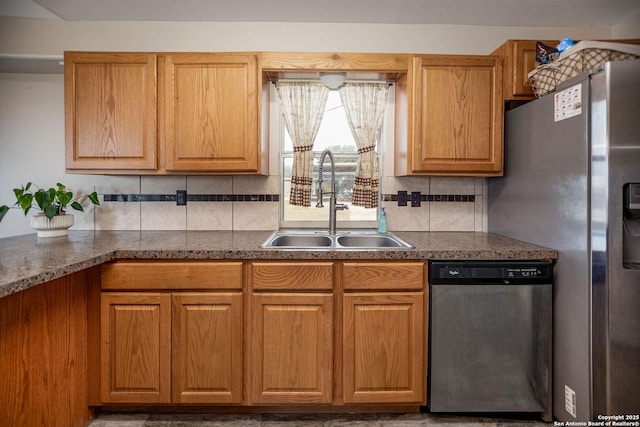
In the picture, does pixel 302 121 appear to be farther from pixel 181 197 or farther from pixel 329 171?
pixel 181 197

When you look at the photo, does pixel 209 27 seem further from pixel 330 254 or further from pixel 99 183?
pixel 330 254

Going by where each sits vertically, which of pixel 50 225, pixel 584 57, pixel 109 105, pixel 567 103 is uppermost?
pixel 584 57

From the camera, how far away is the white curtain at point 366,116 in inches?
93.7

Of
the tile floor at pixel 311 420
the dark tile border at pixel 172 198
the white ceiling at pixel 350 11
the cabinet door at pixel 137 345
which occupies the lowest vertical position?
the tile floor at pixel 311 420

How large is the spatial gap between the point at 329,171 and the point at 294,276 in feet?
3.27

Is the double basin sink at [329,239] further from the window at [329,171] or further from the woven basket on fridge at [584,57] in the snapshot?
the woven basket on fridge at [584,57]

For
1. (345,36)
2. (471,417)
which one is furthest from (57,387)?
(345,36)

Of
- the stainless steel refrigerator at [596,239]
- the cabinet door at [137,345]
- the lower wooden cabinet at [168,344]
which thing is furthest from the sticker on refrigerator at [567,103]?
the cabinet door at [137,345]

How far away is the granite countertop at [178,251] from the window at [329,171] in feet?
1.36

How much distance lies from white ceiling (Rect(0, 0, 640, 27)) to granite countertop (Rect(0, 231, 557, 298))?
4.81 ft

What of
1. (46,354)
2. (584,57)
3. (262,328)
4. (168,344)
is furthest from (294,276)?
(584,57)

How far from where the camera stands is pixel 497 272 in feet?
5.50

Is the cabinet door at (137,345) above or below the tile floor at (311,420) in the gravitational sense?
above

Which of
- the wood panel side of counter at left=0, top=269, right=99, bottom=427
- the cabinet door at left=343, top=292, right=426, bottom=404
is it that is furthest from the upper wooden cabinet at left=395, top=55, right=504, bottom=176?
the wood panel side of counter at left=0, top=269, right=99, bottom=427
